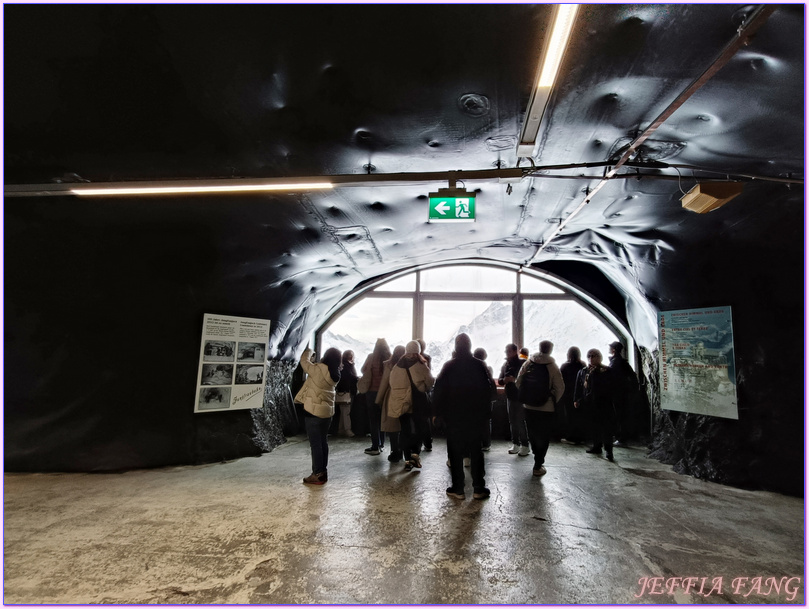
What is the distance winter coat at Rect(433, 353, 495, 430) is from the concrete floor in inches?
32.8

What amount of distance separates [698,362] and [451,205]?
4.13 metres

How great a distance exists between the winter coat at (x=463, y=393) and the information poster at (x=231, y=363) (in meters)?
3.38

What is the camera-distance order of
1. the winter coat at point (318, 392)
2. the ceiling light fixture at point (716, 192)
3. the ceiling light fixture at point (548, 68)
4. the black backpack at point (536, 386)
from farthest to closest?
the black backpack at point (536, 386)
the winter coat at point (318, 392)
the ceiling light fixture at point (716, 192)
the ceiling light fixture at point (548, 68)

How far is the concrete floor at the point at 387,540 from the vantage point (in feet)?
9.24

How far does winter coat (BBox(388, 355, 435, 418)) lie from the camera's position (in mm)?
5527

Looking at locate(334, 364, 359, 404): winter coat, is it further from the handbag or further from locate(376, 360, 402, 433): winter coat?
the handbag

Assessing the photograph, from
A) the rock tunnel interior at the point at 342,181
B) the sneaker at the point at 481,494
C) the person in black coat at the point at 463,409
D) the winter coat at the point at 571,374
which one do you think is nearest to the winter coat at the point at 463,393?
the person in black coat at the point at 463,409

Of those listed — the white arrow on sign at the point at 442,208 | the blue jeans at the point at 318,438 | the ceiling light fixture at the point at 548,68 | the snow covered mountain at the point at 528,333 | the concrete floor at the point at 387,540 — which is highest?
the ceiling light fixture at the point at 548,68

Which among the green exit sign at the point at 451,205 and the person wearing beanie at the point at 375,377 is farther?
the person wearing beanie at the point at 375,377

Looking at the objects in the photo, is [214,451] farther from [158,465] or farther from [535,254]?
[535,254]

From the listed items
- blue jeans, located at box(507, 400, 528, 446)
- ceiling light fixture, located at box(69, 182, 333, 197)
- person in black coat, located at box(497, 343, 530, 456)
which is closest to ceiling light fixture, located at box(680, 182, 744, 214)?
ceiling light fixture, located at box(69, 182, 333, 197)

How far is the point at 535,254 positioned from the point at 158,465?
22.5ft

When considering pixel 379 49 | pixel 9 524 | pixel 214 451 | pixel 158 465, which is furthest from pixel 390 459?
pixel 379 49

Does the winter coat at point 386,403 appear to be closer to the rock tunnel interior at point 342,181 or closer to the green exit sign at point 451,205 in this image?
the rock tunnel interior at point 342,181
